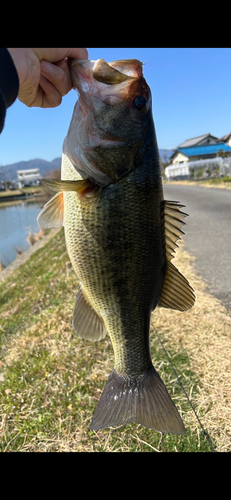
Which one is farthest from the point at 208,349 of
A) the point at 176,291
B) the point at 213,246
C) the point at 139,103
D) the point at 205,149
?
the point at 205,149

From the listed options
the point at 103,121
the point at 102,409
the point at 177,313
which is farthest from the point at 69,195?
the point at 177,313

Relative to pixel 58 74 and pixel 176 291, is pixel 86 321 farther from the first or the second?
pixel 58 74

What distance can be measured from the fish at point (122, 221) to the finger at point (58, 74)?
8.6 inches

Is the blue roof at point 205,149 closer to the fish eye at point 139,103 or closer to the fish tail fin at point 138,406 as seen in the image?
the fish eye at point 139,103

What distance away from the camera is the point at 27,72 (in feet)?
6.52

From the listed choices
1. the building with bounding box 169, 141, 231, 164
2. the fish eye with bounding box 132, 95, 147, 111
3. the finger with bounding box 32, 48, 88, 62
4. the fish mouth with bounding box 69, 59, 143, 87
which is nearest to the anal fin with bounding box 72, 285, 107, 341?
the fish eye with bounding box 132, 95, 147, 111

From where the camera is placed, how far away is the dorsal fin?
2082 millimetres

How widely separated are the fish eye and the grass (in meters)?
2.76

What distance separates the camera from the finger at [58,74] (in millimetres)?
2098

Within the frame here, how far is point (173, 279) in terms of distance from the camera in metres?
2.13

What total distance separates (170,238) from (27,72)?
1352mm

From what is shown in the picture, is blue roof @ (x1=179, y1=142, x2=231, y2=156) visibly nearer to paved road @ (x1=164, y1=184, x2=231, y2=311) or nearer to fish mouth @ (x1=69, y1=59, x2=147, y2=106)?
paved road @ (x1=164, y1=184, x2=231, y2=311)

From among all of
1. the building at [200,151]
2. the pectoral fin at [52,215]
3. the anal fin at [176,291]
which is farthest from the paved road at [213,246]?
the building at [200,151]
